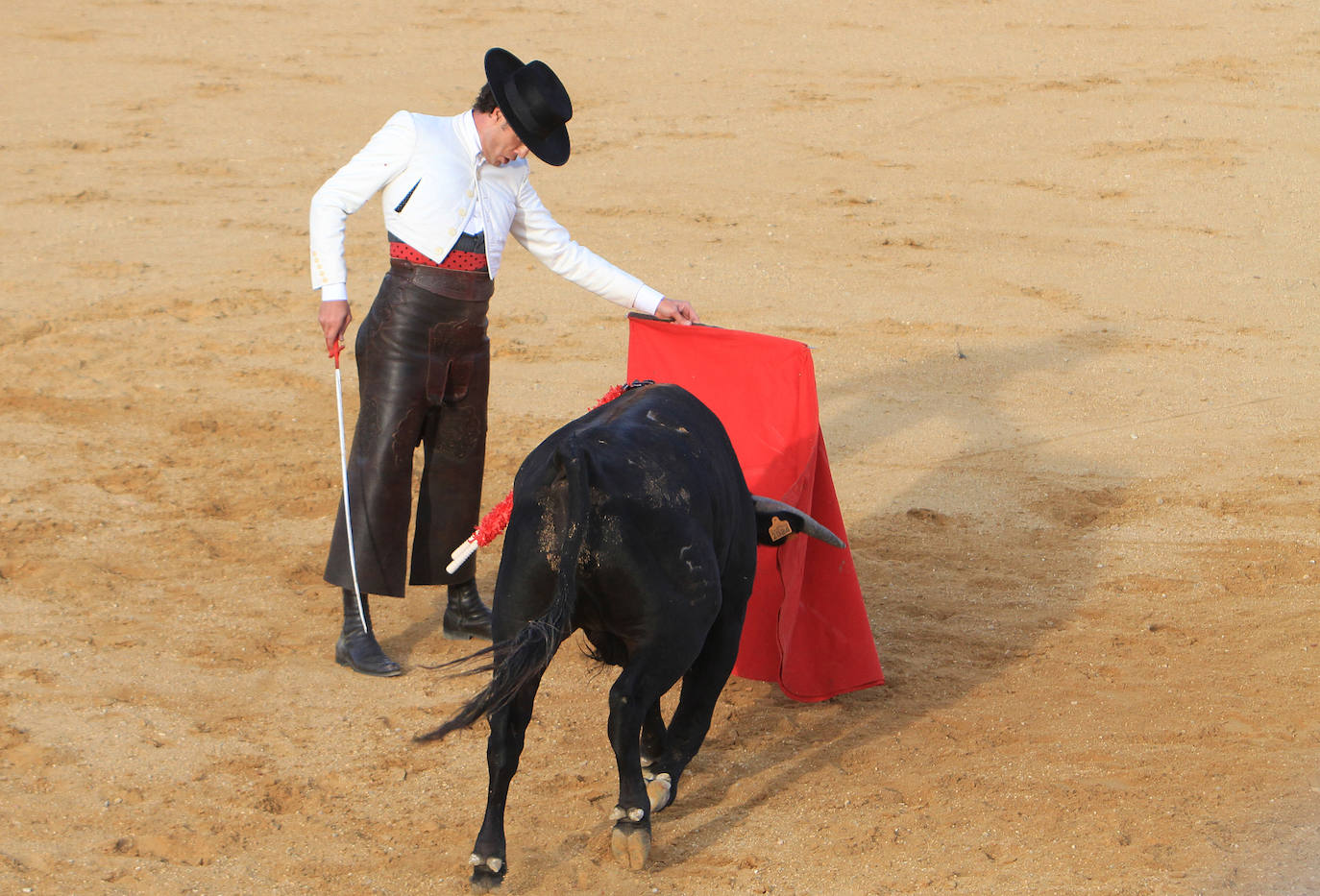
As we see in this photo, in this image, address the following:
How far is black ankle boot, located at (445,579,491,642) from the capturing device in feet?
15.7

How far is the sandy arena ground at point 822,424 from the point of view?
3648 millimetres

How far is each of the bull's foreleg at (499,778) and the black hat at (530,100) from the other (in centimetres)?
165

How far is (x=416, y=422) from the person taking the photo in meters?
4.46

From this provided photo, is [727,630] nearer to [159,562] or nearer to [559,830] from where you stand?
[559,830]

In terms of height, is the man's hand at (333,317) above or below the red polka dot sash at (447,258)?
below

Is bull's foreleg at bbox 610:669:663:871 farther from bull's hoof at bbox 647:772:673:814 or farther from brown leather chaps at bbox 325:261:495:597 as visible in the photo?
brown leather chaps at bbox 325:261:495:597

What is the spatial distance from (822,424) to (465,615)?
98.1 inches

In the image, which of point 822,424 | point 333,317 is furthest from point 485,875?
point 822,424

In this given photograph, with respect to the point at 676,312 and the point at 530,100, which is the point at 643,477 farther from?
the point at 530,100

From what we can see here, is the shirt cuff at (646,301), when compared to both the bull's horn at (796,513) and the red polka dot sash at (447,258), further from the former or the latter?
the bull's horn at (796,513)

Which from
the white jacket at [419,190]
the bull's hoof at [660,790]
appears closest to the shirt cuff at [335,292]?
the white jacket at [419,190]

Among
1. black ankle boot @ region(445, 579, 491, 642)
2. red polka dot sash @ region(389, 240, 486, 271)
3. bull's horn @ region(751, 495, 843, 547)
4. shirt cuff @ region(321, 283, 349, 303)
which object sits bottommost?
black ankle boot @ region(445, 579, 491, 642)

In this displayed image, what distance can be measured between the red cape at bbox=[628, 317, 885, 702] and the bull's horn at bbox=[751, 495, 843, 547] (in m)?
0.22

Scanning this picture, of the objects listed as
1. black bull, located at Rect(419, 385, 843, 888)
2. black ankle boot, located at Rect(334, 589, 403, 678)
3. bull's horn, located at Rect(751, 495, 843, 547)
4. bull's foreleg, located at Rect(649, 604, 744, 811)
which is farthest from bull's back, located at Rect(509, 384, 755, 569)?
black ankle boot, located at Rect(334, 589, 403, 678)
